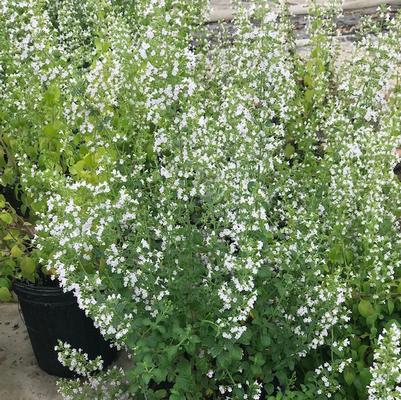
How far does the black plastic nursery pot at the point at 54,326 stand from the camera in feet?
13.0

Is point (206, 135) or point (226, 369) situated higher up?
point (206, 135)

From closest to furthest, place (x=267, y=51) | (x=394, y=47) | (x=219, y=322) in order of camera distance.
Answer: (x=219, y=322)
(x=267, y=51)
(x=394, y=47)

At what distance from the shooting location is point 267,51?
376 cm

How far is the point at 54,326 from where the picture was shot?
13.4 feet

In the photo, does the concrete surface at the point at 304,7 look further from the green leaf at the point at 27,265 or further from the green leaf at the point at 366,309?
the green leaf at the point at 366,309

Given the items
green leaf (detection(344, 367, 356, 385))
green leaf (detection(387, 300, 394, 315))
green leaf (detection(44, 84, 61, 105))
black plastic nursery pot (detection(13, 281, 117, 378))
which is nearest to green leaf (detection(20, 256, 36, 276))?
black plastic nursery pot (detection(13, 281, 117, 378))

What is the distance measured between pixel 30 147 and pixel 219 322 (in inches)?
78.4

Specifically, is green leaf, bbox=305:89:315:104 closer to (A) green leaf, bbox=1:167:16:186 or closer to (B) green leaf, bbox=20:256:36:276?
(A) green leaf, bbox=1:167:16:186

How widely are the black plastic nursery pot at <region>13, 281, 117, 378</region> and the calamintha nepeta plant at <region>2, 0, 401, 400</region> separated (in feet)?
1.10

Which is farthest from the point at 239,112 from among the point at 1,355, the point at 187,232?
the point at 1,355

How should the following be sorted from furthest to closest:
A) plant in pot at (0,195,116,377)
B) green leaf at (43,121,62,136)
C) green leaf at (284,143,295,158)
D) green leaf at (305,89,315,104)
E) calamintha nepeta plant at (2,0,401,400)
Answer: green leaf at (305,89,315,104) < green leaf at (284,143,295,158) < green leaf at (43,121,62,136) < plant in pot at (0,195,116,377) < calamintha nepeta plant at (2,0,401,400)

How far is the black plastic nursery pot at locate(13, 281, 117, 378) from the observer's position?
157 inches

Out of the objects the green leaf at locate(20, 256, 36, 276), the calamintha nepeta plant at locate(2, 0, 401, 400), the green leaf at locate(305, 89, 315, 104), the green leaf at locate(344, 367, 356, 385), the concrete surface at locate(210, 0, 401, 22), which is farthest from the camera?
the concrete surface at locate(210, 0, 401, 22)

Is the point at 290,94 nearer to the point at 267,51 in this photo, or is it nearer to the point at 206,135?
the point at 267,51
